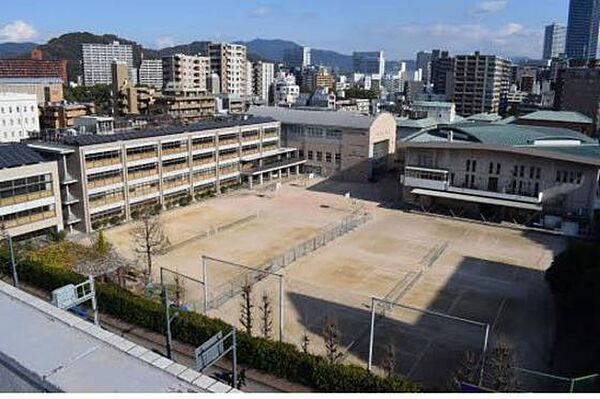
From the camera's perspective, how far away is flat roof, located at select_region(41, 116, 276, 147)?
120 feet

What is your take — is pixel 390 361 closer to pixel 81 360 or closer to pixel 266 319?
pixel 266 319

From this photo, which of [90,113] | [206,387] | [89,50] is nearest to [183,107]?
[90,113]

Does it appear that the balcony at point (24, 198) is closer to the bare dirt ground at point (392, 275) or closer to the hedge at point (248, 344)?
the bare dirt ground at point (392, 275)

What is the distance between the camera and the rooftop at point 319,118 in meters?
56.3

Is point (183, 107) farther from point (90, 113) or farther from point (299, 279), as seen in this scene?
point (299, 279)

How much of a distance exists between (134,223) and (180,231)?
454 centimetres

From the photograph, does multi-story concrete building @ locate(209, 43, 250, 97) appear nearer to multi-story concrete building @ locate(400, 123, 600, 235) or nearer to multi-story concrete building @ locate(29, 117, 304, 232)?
multi-story concrete building @ locate(29, 117, 304, 232)

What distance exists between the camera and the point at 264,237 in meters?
36.6

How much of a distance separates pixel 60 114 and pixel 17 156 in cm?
5021

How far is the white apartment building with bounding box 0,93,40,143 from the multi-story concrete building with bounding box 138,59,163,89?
93044mm

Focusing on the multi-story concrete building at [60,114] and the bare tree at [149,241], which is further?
the multi-story concrete building at [60,114]

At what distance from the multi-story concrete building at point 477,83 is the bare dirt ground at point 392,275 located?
8194 cm

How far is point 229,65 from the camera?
12288cm

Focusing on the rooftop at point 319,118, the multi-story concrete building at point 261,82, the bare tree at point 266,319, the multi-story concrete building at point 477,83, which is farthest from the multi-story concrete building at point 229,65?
the bare tree at point 266,319
